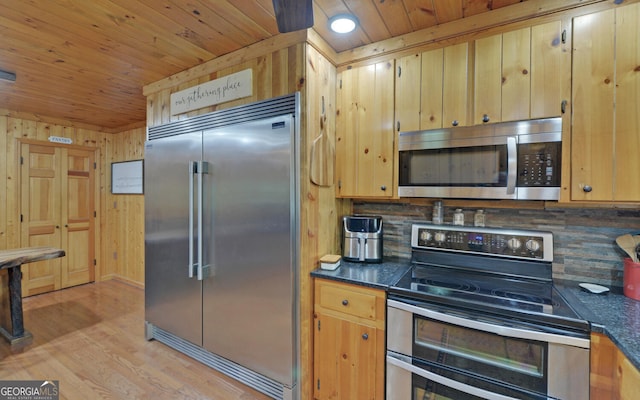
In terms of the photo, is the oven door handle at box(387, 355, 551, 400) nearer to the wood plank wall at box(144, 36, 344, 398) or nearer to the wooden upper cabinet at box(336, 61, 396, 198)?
the wood plank wall at box(144, 36, 344, 398)

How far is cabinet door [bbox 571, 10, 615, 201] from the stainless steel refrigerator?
1526 mm

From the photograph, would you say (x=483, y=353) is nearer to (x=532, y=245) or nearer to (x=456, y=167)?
(x=532, y=245)

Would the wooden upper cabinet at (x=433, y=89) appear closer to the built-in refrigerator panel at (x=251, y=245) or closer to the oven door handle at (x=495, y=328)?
the built-in refrigerator panel at (x=251, y=245)

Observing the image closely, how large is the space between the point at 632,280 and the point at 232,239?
2.31m

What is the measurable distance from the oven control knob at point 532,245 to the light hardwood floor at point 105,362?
→ 200 centimetres

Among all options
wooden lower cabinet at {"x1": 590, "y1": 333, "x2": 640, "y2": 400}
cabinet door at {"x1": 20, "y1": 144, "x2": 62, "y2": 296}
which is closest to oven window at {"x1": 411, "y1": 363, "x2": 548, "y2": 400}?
wooden lower cabinet at {"x1": 590, "y1": 333, "x2": 640, "y2": 400}

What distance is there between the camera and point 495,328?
137 cm

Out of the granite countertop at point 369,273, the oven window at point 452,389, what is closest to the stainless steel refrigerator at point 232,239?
the granite countertop at point 369,273

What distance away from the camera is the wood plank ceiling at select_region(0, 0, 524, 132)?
1.65 metres

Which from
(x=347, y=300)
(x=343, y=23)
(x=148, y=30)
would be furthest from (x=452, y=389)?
(x=148, y=30)

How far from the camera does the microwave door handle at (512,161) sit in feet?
5.40

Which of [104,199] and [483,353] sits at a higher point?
[104,199]

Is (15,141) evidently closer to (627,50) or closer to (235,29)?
(235,29)

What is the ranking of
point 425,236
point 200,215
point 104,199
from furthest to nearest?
point 104,199, point 200,215, point 425,236
